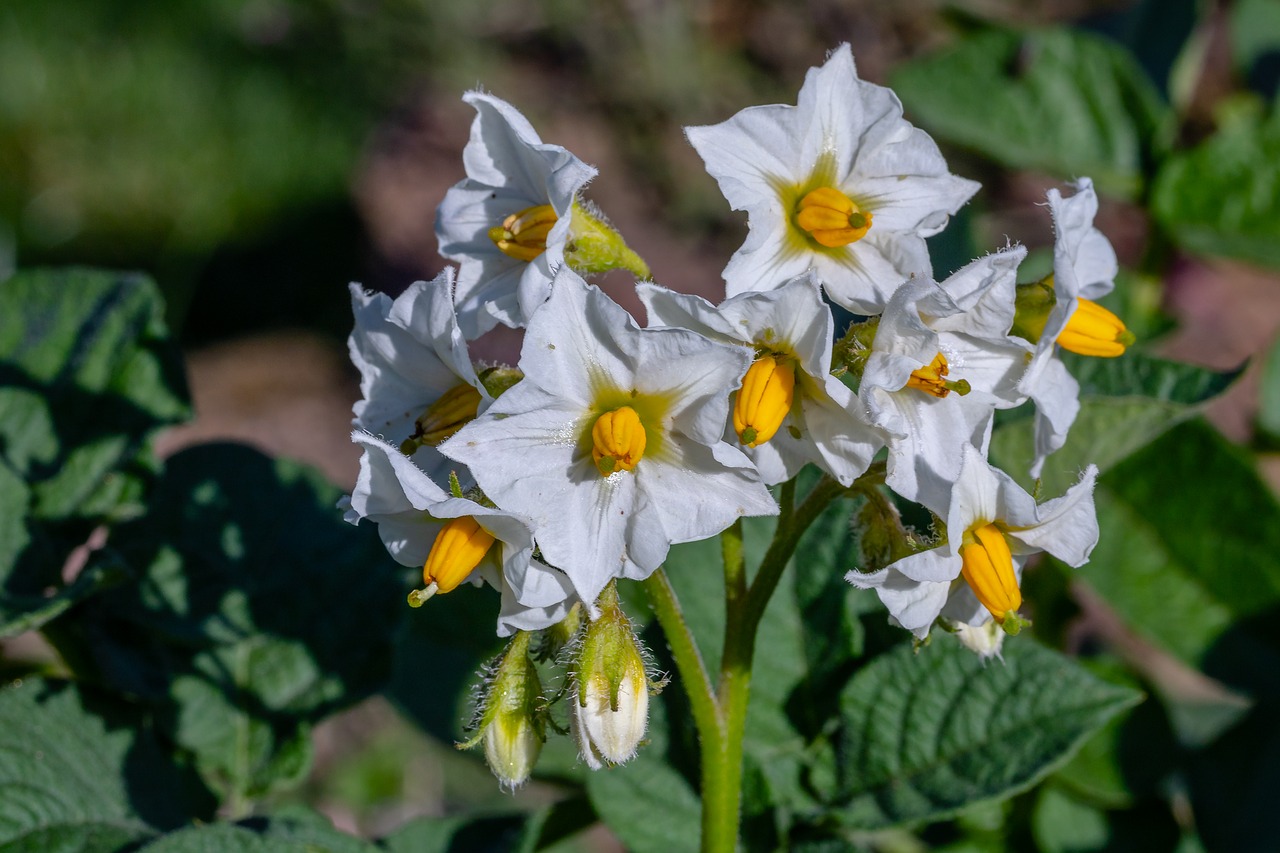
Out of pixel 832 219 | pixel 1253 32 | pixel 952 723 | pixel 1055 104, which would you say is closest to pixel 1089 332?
pixel 832 219

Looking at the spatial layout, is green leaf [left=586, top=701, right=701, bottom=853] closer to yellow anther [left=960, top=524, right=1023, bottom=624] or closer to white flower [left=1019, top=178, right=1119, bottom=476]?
yellow anther [left=960, top=524, right=1023, bottom=624]

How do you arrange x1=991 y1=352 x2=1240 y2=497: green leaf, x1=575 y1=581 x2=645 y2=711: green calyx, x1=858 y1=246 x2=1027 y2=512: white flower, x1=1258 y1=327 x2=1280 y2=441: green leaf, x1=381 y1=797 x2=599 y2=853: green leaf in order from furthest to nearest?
x1=1258 y1=327 x2=1280 y2=441: green leaf, x1=381 y1=797 x2=599 y2=853: green leaf, x1=991 y1=352 x2=1240 y2=497: green leaf, x1=575 y1=581 x2=645 y2=711: green calyx, x1=858 y1=246 x2=1027 y2=512: white flower

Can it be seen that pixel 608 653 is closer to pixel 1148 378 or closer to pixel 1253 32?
pixel 1148 378

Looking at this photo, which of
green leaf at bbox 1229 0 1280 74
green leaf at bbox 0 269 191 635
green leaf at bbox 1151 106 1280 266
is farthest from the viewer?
green leaf at bbox 1229 0 1280 74

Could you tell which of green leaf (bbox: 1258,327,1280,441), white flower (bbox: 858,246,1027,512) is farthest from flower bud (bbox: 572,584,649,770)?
green leaf (bbox: 1258,327,1280,441)

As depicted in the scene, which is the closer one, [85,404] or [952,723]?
[952,723]

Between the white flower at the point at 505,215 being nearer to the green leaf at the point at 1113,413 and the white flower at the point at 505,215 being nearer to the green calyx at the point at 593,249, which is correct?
the green calyx at the point at 593,249
